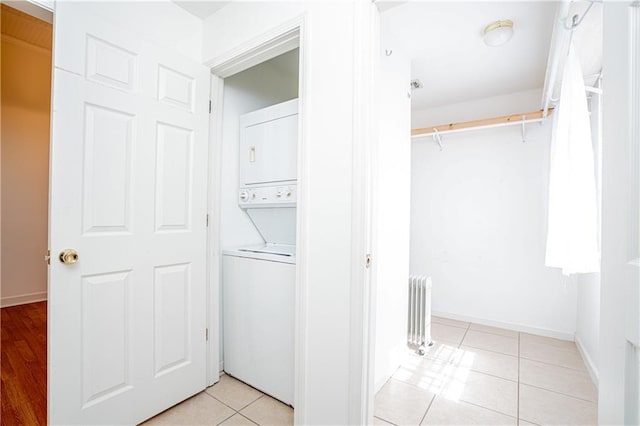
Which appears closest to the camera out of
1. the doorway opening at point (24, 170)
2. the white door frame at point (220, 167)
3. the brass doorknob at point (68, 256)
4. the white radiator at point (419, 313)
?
the brass doorknob at point (68, 256)

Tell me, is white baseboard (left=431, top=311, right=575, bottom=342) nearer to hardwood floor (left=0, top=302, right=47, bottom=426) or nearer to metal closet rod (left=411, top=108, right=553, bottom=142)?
metal closet rod (left=411, top=108, right=553, bottom=142)

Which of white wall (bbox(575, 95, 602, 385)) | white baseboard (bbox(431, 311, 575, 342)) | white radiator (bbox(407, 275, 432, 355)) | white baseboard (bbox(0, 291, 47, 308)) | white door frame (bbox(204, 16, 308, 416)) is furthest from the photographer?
white baseboard (bbox(0, 291, 47, 308))

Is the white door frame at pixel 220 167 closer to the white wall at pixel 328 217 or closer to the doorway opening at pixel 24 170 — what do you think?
the white wall at pixel 328 217

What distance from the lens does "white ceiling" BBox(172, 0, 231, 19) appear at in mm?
1827

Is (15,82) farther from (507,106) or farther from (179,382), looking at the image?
(507,106)

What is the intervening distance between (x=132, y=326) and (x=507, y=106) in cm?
387

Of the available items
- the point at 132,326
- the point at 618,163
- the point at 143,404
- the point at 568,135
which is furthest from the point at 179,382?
the point at 568,135

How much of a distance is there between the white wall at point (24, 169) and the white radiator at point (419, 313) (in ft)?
14.0

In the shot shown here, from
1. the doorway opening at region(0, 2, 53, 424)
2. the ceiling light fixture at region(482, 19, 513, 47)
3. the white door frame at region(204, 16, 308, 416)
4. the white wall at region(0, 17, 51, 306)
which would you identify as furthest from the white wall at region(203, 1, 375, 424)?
the white wall at region(0, 17, 51, 306)

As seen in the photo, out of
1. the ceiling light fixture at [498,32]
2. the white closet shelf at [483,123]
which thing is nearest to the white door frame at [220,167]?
the ceiling light fixture at [498,32]

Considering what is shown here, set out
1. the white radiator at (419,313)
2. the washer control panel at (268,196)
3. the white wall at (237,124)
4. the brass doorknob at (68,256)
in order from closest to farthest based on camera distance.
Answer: the brass doorknob at (68,256) → the washer control panel at (268,196) → the white wall at (237,124) → the white radiator at (419,313)

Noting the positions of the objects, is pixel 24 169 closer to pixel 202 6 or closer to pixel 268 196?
pixel 202 6

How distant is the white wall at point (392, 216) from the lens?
6.47 feet

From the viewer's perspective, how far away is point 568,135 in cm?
156
